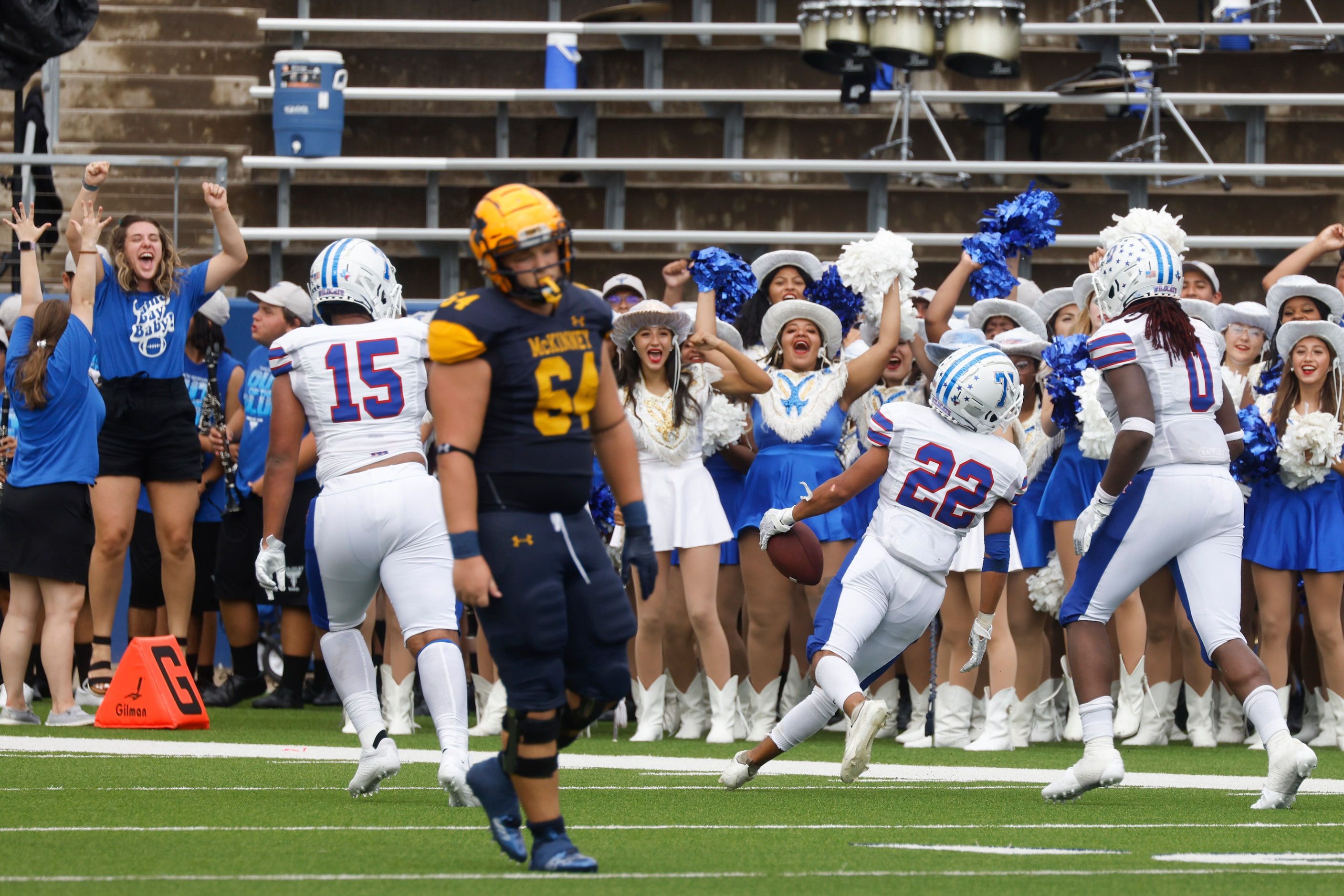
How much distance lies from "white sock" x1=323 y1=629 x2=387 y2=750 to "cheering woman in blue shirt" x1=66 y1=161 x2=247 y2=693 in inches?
130

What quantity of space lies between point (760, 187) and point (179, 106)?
5103 mm

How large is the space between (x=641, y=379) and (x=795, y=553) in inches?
83.6

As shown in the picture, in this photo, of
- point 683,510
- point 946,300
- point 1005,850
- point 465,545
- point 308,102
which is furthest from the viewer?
point 308,102

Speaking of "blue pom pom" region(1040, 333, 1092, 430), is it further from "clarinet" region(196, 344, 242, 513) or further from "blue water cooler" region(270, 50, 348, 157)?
"blue water cooler" region(270, 50, 348, 157)

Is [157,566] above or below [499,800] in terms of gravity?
below

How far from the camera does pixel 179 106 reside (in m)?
15.2

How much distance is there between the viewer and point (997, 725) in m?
8.20

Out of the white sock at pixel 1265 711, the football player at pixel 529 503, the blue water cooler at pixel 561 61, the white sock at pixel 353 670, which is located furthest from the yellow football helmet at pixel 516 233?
the blue water cooler at pixel 561 61

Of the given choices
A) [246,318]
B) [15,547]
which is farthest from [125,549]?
[246,318]

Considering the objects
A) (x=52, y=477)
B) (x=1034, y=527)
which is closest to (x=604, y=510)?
(x=1034, y=527)

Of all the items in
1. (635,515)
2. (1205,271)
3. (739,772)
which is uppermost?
(1205,271)

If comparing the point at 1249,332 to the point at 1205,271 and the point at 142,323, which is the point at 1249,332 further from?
the point at 142,323

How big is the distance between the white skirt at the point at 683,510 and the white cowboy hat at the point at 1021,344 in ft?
4.30

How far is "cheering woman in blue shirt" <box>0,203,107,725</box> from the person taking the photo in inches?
330
